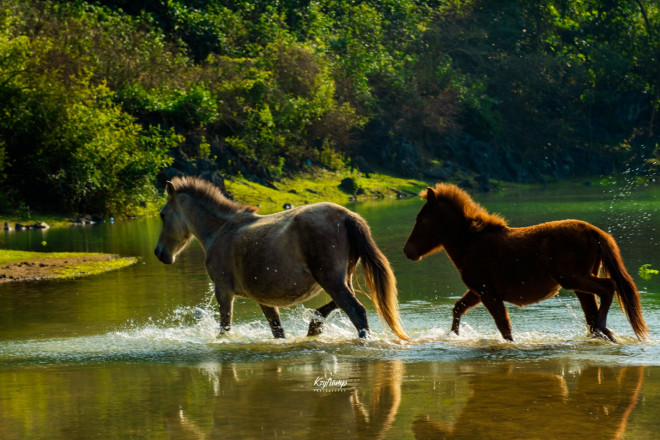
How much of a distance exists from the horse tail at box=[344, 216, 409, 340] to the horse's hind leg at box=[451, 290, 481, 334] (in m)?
0.66

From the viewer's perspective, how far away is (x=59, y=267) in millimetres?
18594

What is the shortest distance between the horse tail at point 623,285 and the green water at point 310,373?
0.22 metres

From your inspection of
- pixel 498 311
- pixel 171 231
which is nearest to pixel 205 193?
pixel 171 231

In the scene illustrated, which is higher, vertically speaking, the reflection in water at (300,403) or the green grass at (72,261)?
the reflection in water at (300,403)

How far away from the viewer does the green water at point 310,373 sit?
6.75m

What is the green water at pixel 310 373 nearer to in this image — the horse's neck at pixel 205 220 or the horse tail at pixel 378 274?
the horse tail at pixel 378 274

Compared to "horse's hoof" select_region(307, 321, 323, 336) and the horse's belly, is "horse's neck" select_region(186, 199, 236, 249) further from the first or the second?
"horse's hoof" select_region(307, 321, 323, 336)

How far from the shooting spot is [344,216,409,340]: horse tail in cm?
1023

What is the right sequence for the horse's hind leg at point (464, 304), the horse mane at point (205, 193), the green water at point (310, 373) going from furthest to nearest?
the horse mane at point (205, 193)
the horse's hind leg at point (464, 304)
the green water at point (310, 373)

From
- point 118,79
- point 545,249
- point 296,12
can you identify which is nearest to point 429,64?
point 296,12

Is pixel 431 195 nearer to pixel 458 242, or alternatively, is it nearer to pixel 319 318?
pixel 458 242

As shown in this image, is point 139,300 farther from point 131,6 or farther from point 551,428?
point 131,6

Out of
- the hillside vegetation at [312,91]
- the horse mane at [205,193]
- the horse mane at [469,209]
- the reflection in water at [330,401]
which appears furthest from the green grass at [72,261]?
the hillside vegetation at [312,91]

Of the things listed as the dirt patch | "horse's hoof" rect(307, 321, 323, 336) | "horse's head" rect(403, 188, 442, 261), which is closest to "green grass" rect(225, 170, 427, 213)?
the dirt patch
